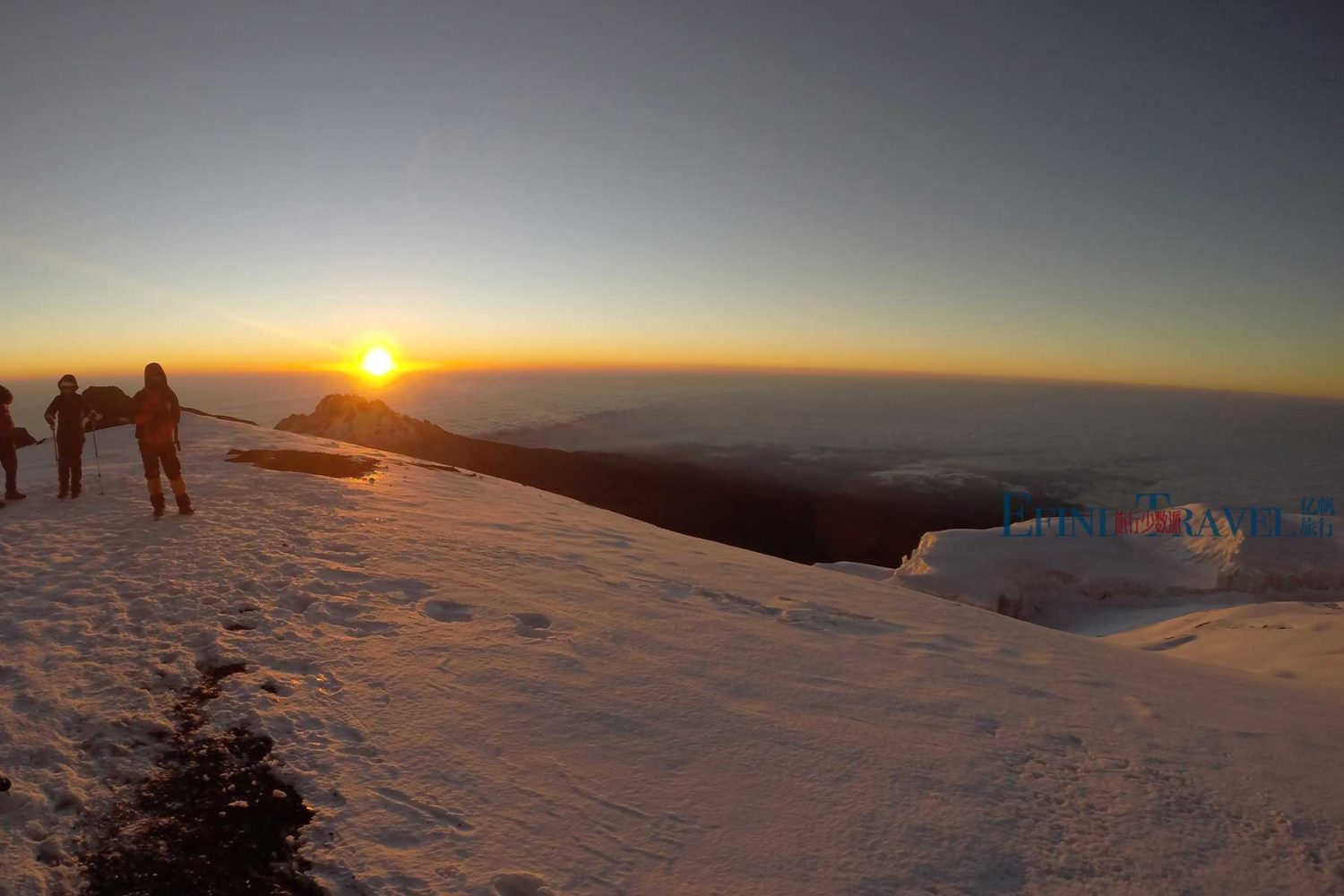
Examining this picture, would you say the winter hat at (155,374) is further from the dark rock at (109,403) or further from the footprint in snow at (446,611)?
the dark rock at (109,403)

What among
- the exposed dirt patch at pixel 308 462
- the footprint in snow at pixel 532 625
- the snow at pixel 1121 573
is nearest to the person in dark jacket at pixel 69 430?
the exposed dirt patch at pixel 308 462

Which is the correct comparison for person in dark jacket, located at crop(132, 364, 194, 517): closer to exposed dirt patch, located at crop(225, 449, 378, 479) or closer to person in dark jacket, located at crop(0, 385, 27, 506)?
person in dark jacket, located at crop(0, 385, 27, 506)

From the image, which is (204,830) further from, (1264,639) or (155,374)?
(1264,639)

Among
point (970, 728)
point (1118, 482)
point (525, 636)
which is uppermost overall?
point (525, 636)

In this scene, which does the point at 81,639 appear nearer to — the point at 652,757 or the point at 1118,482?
the point at 652,757

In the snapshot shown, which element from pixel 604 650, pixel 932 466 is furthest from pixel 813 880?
pixel 932 466

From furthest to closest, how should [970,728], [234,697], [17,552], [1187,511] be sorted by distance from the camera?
[1187,511], [17,552], [970,728], [234,697]
